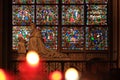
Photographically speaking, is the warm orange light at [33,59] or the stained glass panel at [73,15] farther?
the stained glass panel at [73,15]

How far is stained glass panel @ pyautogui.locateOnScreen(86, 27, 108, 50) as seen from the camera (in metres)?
9.45

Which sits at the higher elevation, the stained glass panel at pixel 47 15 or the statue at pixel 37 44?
the stained glass panel at pixel 47 15

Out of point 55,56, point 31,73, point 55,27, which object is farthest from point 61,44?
point 31,73

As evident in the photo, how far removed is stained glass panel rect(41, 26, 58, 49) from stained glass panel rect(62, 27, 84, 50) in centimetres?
22

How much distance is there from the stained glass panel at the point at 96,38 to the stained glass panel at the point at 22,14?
5.35ft

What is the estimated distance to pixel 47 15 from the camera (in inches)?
379

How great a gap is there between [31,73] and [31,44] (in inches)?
274

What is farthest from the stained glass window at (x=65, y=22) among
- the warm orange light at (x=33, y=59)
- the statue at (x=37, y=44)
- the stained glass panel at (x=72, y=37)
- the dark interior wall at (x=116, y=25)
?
the warm orange light at (x=33, y=59)

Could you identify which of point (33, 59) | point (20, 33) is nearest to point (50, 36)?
point (20, 33)

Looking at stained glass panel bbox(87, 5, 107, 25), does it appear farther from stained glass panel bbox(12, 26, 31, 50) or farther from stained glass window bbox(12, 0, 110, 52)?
stained glass panel bbox(12, 26, 31, 50)

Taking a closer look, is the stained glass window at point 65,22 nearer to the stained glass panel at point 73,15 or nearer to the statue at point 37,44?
the stained glass panel at point 73,15

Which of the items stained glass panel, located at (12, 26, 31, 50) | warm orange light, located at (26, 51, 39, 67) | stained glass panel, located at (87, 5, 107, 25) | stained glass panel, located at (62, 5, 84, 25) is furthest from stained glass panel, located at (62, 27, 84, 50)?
warm orange light, located at (26, 51, 39, 67)

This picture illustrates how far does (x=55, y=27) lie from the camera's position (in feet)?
31.5

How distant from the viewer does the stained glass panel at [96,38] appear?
31.0 feet
